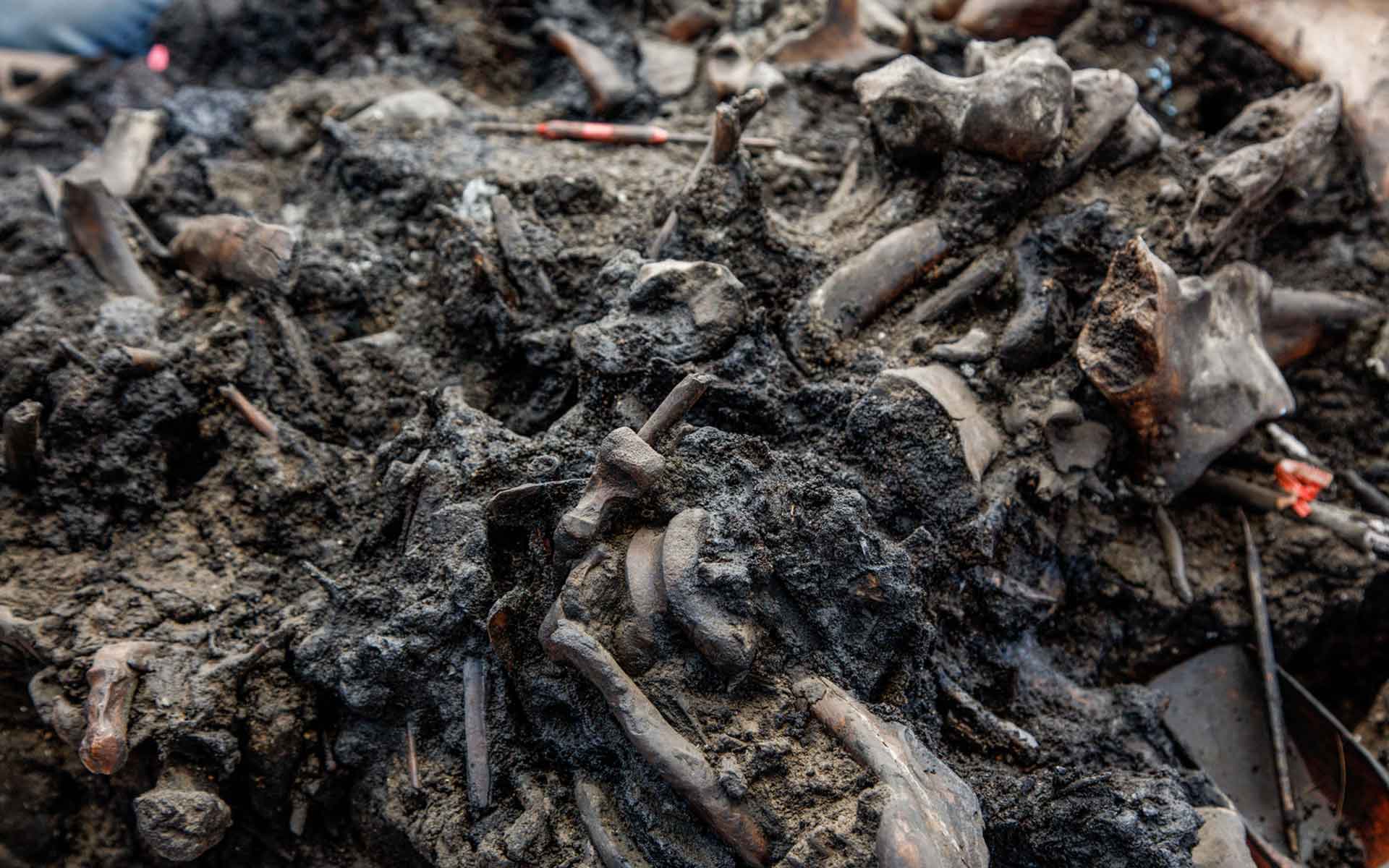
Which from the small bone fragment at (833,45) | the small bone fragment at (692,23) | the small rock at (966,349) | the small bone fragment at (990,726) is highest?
the small bone fragment at (833,45)

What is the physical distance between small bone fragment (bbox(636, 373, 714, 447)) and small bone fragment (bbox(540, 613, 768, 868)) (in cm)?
40

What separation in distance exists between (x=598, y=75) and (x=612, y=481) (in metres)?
1.93

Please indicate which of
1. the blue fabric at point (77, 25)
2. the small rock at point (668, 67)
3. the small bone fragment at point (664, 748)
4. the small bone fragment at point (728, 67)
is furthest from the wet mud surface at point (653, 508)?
the blue fabric at point (77, 25)

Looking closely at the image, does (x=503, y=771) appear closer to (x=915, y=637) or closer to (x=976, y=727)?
(x=915, y=637)

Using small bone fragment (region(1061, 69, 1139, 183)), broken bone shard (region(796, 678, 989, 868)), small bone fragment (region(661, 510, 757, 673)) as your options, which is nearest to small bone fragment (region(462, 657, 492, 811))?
small bone fragment (region(661, 510, 757, 673))

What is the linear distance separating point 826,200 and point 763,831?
69.9 inches

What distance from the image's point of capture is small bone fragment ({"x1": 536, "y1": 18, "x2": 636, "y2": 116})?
10.5 feet

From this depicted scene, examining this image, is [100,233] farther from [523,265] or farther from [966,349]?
[966,349]

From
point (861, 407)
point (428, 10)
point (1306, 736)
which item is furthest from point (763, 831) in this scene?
point (428, 10)

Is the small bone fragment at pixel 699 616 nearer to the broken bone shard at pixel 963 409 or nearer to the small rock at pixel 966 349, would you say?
the broken bone shard at pixel 963 409

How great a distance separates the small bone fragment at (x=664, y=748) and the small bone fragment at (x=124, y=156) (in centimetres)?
206

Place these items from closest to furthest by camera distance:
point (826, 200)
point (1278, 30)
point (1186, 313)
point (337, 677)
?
point (337, 677) < point (1186, 313) < point (826, 200) < point (1278, 30)

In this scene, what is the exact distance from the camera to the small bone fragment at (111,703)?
1.79 metres

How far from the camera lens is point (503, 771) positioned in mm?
1842
